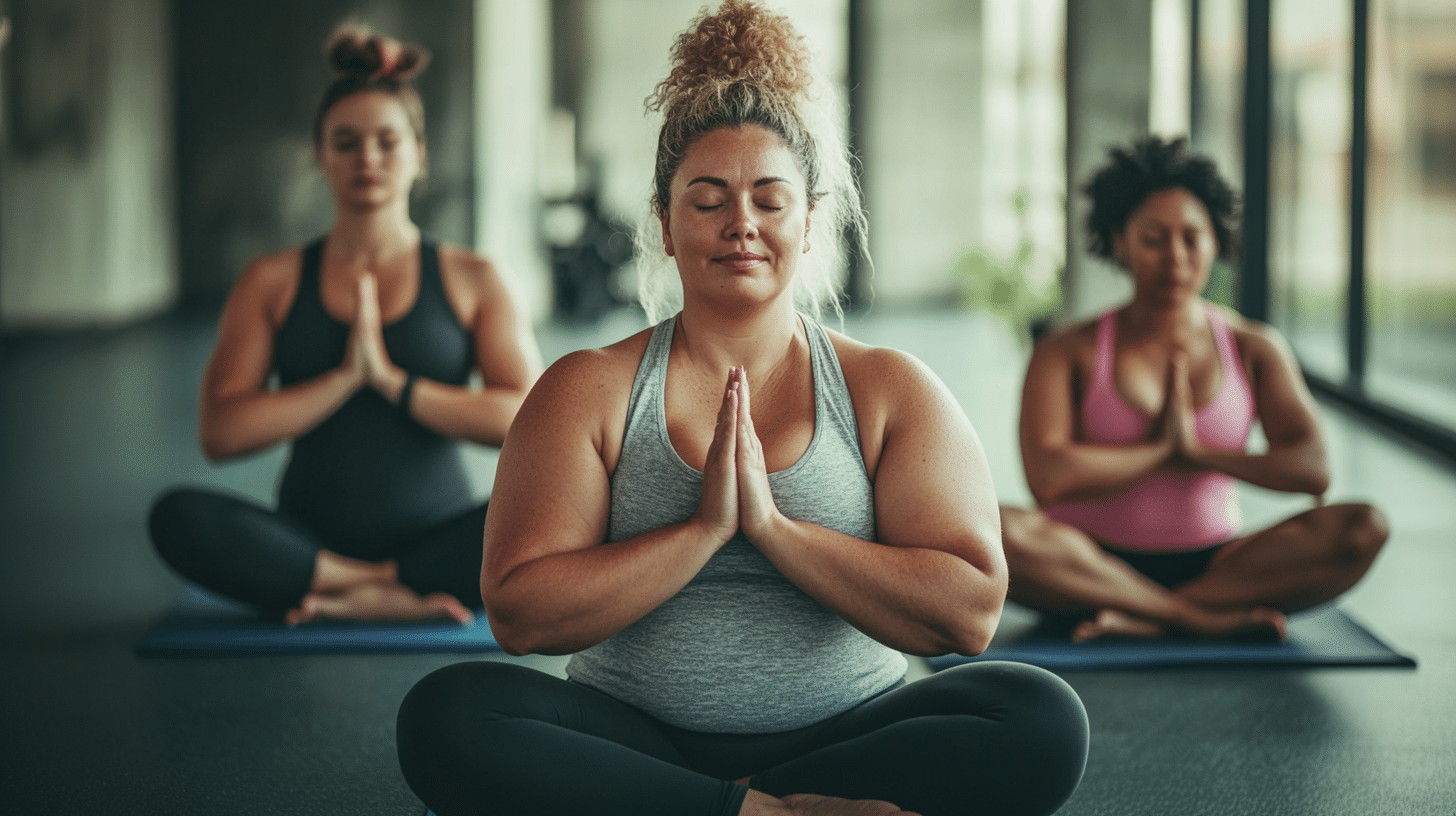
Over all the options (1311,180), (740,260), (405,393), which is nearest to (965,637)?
(740,260)

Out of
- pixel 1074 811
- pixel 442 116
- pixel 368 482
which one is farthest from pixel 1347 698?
pixel 442 116

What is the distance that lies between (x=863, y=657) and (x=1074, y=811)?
444mm

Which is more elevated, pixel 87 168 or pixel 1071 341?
pixel 87 168

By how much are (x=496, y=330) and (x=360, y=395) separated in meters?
0.29

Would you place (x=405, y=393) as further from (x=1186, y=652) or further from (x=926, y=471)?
(x=1186, y=652)

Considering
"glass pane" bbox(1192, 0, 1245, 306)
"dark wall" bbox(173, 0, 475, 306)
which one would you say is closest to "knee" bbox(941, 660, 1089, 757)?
"glass pane" bbox(1192, 0, 1245, 306)

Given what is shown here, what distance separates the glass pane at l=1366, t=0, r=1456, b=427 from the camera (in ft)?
16.6

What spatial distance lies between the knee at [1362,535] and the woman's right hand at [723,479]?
149 centimetres

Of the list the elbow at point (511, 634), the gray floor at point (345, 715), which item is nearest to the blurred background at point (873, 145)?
the gray floor at point (345, 715)

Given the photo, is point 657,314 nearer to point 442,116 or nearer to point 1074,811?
point 1074,811

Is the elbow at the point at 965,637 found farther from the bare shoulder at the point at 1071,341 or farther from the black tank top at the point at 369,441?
the black tank top at the point at 369,441

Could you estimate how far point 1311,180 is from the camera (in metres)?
6.67

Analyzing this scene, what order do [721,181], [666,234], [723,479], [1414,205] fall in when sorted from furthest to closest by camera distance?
[1414,205], [666,234], [721,181], [723,479]

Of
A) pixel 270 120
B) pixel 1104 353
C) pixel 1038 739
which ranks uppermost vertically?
pixel 270 120
